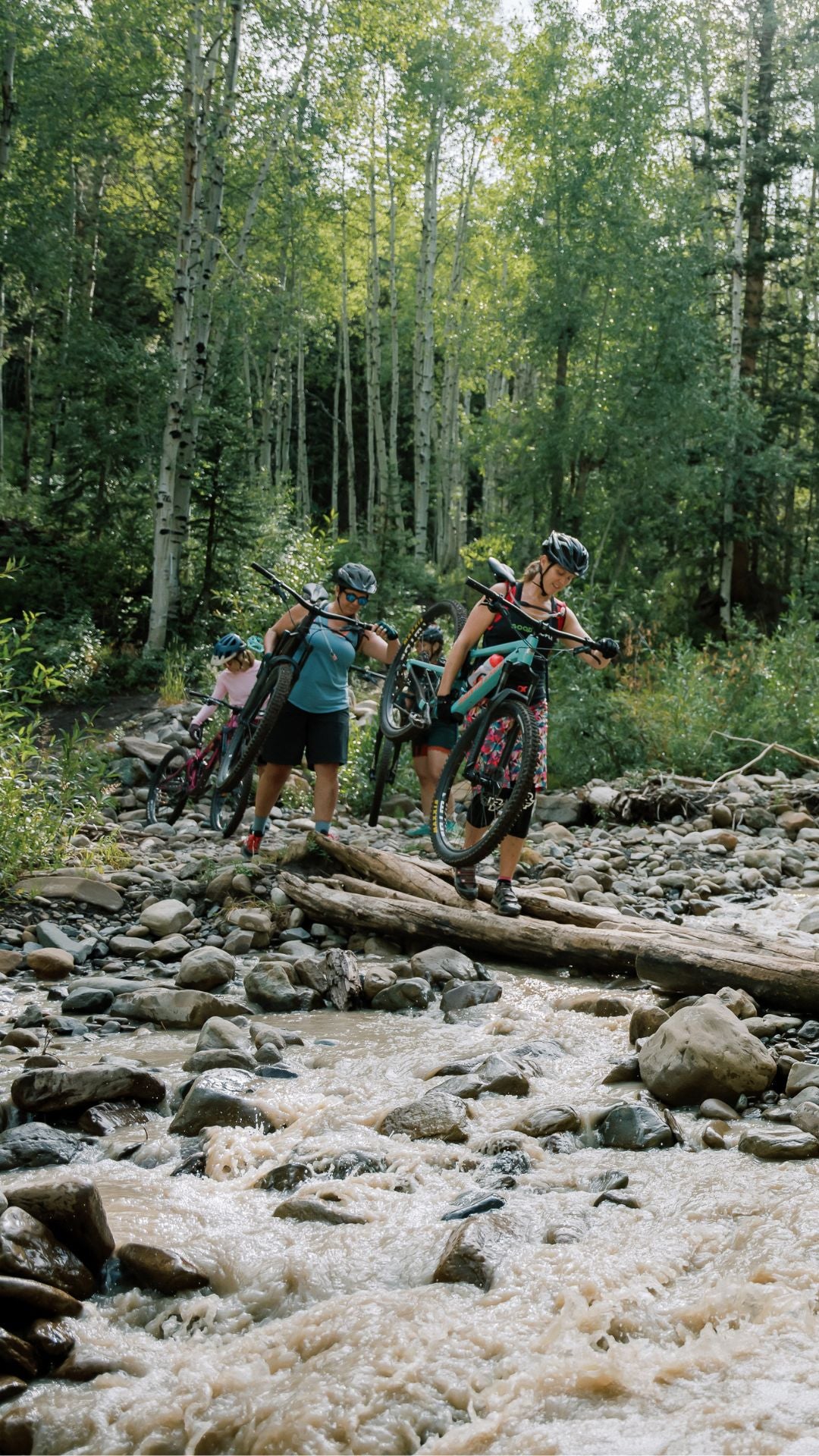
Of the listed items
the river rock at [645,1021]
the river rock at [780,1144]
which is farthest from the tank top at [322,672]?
the river rock at [780,1144]

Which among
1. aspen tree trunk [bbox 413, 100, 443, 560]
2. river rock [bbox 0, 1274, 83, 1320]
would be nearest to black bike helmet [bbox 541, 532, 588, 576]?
river rock [bbox 0, 1274, 83, 1320]

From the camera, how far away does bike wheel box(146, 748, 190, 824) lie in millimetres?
10148

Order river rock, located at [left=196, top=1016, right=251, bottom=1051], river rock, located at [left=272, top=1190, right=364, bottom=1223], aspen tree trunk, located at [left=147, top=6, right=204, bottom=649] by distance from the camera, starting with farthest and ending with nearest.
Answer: aspen tree trunk, located at [left=147, top=6, right=204, bottom=649], river rock, located at [left=196, top=1016, right=251, bottom=1051], river rock, located at [left=272, top=1190, right=364, bottom=1223]

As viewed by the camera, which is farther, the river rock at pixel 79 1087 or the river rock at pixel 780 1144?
the river rock at pixel 79 1087

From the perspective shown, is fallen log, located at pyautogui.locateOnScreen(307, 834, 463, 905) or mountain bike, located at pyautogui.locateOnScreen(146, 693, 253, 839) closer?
fallen log, located at pyautogui.locateOnScreen(307, 834, 463, 905)

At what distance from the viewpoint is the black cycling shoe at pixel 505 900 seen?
621 centimetres

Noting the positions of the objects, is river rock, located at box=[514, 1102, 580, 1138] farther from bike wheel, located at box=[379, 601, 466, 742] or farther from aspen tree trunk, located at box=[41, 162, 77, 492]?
aspen tree trunk, located at box=[41, 162, 77, 492]

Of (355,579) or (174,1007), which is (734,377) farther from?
(174,1007)

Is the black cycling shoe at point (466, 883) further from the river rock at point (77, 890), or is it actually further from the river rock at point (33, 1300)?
the river rock at point (33, 1300)

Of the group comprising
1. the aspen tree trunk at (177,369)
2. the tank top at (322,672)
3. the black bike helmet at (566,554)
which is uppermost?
the aspen tree trunk at (177,369)

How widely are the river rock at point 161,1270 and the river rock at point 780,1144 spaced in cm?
177

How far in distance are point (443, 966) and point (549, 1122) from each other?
2.19 metres

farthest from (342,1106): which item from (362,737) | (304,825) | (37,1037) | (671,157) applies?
(671,157)

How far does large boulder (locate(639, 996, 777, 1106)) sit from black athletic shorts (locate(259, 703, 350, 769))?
146 inches
